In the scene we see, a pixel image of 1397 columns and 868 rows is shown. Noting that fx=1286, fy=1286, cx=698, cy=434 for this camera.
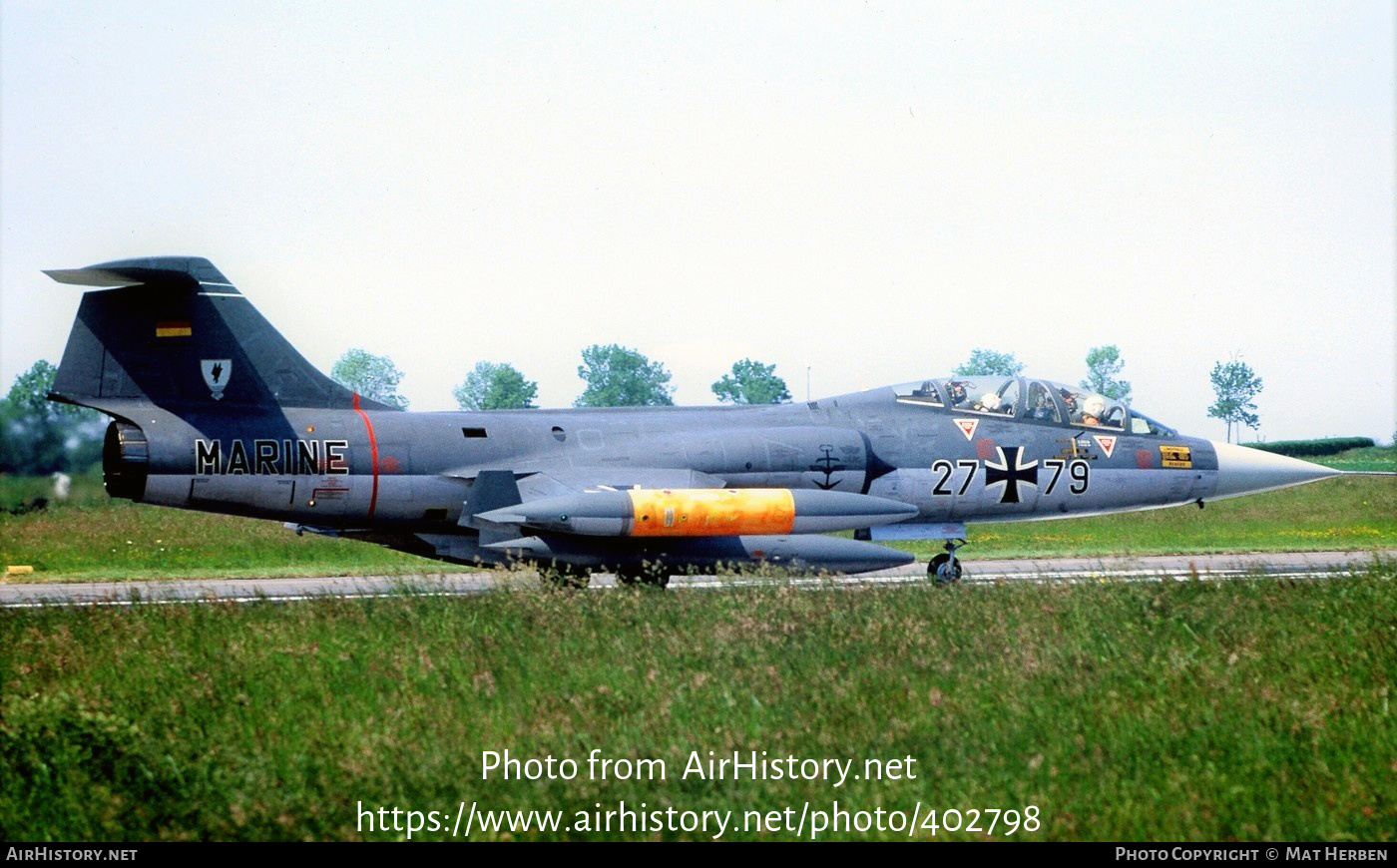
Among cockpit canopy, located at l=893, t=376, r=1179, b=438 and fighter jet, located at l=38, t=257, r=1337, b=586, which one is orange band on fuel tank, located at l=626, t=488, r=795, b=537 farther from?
cockpit canopy, located at l=893, t=376, r=1179, b=438

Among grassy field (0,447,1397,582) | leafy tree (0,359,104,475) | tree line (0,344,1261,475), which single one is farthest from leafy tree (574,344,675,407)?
leafy tree (0,359,104,475)

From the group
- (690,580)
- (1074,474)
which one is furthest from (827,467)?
(1074,474)

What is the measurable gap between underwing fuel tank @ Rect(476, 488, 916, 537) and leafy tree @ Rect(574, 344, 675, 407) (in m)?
37.6

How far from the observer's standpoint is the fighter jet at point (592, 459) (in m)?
14.8

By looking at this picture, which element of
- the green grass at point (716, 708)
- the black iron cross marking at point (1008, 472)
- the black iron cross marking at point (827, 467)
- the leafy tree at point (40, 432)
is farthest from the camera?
the black iron cross marking at point (1008, 472)

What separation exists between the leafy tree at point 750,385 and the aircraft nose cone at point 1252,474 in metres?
37.8

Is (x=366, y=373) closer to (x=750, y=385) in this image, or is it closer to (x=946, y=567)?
(x=750, y=385)

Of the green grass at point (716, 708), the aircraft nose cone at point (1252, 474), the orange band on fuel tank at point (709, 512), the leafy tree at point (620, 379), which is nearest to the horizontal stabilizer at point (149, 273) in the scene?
the green grass at point (716, 708)

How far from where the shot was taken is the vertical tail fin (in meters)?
14.5

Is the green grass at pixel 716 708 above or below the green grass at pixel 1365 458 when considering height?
below

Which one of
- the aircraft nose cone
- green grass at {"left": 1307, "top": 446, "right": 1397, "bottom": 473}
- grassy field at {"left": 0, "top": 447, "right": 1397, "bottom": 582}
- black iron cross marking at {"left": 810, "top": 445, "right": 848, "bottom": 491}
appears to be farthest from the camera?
green grass at {"left": 1307, "top": 446, "right": 1397, "bottom": 473}

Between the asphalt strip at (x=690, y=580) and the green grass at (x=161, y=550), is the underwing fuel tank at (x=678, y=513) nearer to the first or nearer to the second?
the asphalt strip at (x=690, y=580)

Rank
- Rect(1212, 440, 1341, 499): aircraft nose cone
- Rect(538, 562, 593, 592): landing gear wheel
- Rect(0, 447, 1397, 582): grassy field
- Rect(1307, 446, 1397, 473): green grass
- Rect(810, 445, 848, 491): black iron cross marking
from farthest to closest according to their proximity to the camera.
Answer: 1. Rect(1307, 446, 1397, 473): green grass
2. Rect(0, 447, 1397, 582): grassy field
3. Rect(1212, 440, 1341, 499): aircraft nose cone
4. Rect(810, 445, 848, 491): black iron cross marking
5. Rect(538, 562, 593, 592): landing gear wheel

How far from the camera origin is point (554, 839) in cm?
646
